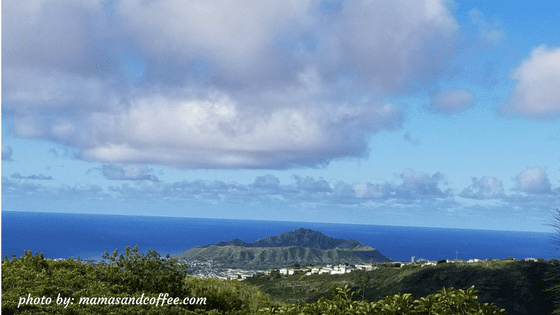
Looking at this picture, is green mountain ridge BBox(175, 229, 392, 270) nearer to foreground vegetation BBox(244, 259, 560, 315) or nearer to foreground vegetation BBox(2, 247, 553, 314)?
foreground vegetation BBox(244, 259, 560, 315)

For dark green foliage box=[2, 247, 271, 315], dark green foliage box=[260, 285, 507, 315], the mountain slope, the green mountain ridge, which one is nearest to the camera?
dark green foliage box=[260, 285, 507, 315]

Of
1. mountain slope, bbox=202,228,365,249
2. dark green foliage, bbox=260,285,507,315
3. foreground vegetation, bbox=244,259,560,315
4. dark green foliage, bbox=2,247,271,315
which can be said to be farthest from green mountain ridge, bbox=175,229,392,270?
dark green foliage, bbox=260,285,507,315

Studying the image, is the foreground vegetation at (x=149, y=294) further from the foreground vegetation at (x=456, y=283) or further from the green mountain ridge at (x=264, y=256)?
the green mountain ridge at (x=264, y=256)

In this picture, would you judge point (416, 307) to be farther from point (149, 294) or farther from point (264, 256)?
point (264, 256)

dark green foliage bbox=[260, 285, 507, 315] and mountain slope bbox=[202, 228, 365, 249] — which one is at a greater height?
dark green foliage bbox=[260, 285, 507, 315]

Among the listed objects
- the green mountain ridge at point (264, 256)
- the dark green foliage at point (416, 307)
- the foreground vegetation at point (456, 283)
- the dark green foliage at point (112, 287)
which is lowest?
the green mountain ridge at point (264, 256)

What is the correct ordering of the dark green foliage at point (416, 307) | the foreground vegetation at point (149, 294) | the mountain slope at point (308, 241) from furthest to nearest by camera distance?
the mountain slope at point (308, 241) → the foreground vegetation at point (149, 294) → the dark green foliage at point (416, 307)

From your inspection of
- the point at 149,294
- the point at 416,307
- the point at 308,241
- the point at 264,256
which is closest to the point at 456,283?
the point at 149,294

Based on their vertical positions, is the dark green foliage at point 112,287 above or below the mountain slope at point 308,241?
above

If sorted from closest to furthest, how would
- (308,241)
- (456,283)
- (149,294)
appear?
(149,294) < (456,283) < (308,241)

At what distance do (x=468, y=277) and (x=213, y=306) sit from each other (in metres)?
20.7

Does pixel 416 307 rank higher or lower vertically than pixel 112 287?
higher

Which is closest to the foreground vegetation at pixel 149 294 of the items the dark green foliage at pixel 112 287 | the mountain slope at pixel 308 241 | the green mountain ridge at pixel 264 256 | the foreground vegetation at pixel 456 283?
the dark green foliage at pixel 112 287

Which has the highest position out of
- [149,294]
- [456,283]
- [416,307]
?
[416,307]
